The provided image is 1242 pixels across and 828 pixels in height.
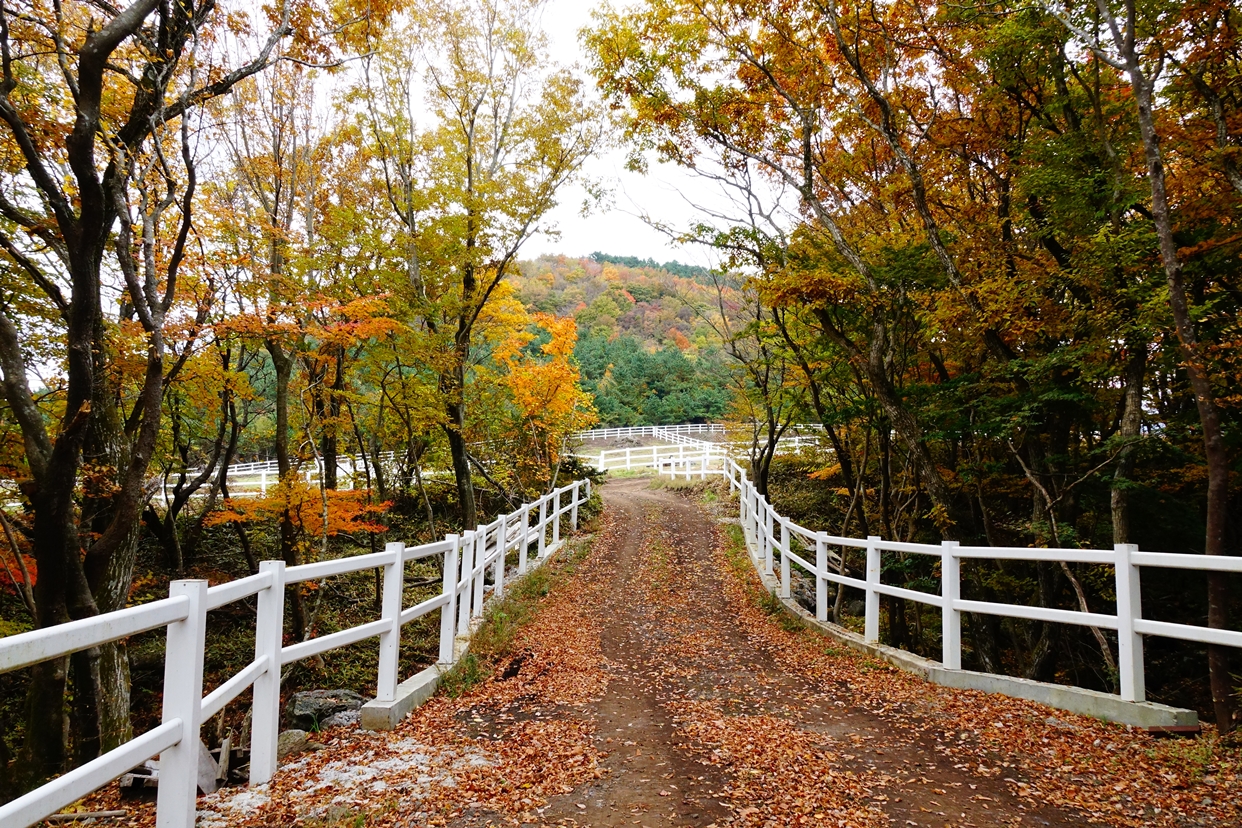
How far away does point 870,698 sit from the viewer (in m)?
5.86

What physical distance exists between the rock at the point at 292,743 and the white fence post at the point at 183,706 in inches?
63.0

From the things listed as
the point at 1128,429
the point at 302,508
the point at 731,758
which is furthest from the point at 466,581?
the point at 1128,429

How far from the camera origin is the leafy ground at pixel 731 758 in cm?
353

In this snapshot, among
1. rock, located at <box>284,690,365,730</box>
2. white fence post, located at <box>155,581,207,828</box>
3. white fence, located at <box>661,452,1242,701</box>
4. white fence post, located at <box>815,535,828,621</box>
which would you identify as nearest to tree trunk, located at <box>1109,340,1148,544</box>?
white fence, located at <box>661,452,1242,701</box>

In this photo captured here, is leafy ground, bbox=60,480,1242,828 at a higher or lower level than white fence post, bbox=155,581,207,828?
lower

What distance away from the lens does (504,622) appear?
Answer: 831 centimetres

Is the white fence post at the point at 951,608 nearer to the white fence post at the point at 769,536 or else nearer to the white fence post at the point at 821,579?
the white fence post at the point at 821,579

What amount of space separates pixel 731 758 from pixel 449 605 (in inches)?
113

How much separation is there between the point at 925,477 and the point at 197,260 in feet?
34.7

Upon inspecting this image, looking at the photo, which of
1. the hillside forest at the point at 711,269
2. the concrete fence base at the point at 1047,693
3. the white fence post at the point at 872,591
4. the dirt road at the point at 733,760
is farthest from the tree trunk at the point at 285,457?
the white fence post at the point at 872,591

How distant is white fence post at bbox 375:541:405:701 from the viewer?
16.5ft

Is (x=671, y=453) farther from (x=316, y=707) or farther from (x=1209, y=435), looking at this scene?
(x=1209, y=435)

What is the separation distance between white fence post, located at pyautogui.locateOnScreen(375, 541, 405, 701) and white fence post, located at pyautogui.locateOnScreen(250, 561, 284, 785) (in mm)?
1125

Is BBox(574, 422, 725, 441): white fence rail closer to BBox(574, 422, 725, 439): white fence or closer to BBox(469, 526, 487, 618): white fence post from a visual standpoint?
BBox(574, 422, 725, 439): white fence
